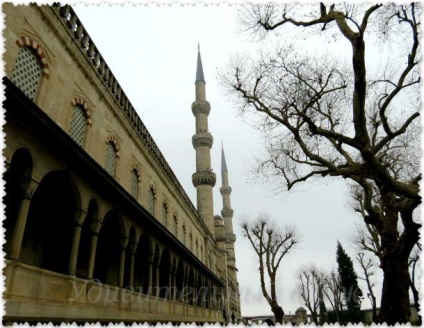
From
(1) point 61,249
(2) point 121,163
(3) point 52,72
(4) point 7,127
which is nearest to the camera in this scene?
(4) point 7,127

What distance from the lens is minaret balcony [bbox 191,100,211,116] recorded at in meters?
36.2

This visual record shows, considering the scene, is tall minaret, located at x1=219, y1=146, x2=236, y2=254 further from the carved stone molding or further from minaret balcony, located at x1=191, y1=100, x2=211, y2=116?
minaret balcony, located at x1=191, y1=100, x2=211, y2=116

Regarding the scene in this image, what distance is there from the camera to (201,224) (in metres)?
30.5

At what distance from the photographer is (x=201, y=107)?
36.2 m

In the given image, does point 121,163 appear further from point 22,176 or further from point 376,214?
point 376,214

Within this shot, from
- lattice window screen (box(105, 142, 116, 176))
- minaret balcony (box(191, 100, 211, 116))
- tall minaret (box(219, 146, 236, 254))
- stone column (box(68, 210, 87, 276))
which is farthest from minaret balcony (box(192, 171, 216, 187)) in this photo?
stone column (box(68, 210, 87, 276))

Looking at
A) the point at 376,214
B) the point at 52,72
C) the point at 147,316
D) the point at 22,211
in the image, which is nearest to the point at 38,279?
the point at 22,211

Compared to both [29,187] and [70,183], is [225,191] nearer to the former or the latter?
[70,183]

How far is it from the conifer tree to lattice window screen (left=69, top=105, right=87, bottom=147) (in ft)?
155

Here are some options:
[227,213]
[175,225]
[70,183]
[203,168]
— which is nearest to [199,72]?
[203,168]

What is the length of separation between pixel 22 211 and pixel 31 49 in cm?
451

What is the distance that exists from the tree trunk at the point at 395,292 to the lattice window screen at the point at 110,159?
33.9 feet

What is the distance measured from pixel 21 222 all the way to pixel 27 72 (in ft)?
13.5

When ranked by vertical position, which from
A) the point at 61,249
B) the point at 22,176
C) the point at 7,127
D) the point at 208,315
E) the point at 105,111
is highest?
the point at 105,111
